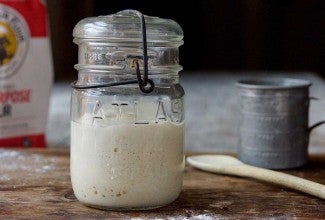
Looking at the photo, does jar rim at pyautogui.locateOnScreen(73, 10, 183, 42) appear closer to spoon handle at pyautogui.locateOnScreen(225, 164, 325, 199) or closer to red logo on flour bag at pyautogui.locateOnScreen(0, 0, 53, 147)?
spoon handle at pyautogui.locateOnScreen(225, 164, 325, 199)

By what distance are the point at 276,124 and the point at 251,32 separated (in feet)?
8.96

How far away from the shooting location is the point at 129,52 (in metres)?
0.67

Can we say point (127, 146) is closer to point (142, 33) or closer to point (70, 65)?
point (142, 33)

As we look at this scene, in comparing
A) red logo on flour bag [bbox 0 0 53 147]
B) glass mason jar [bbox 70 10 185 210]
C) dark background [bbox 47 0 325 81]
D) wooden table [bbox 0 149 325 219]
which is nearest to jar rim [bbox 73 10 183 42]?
glass mason jar [bbox 70 10 185 210]

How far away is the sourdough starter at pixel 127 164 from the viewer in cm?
65

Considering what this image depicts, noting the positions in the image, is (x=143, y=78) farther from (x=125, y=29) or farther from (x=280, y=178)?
(x=280, y=178)

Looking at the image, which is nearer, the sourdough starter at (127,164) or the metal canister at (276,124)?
the sourdough starter at (127,164)

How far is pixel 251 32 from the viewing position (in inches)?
139

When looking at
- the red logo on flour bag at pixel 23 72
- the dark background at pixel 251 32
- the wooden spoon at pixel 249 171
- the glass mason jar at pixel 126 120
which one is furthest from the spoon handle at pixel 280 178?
the dark background at pixel 251 32

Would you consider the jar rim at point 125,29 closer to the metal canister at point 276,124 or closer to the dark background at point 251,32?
the metal canister at point 276,124

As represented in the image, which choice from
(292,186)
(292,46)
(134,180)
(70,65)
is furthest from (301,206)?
(292,46)

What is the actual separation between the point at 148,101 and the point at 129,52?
0.06 m

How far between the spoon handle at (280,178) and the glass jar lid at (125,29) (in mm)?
208

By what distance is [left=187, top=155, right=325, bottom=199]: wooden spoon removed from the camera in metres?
0.73
